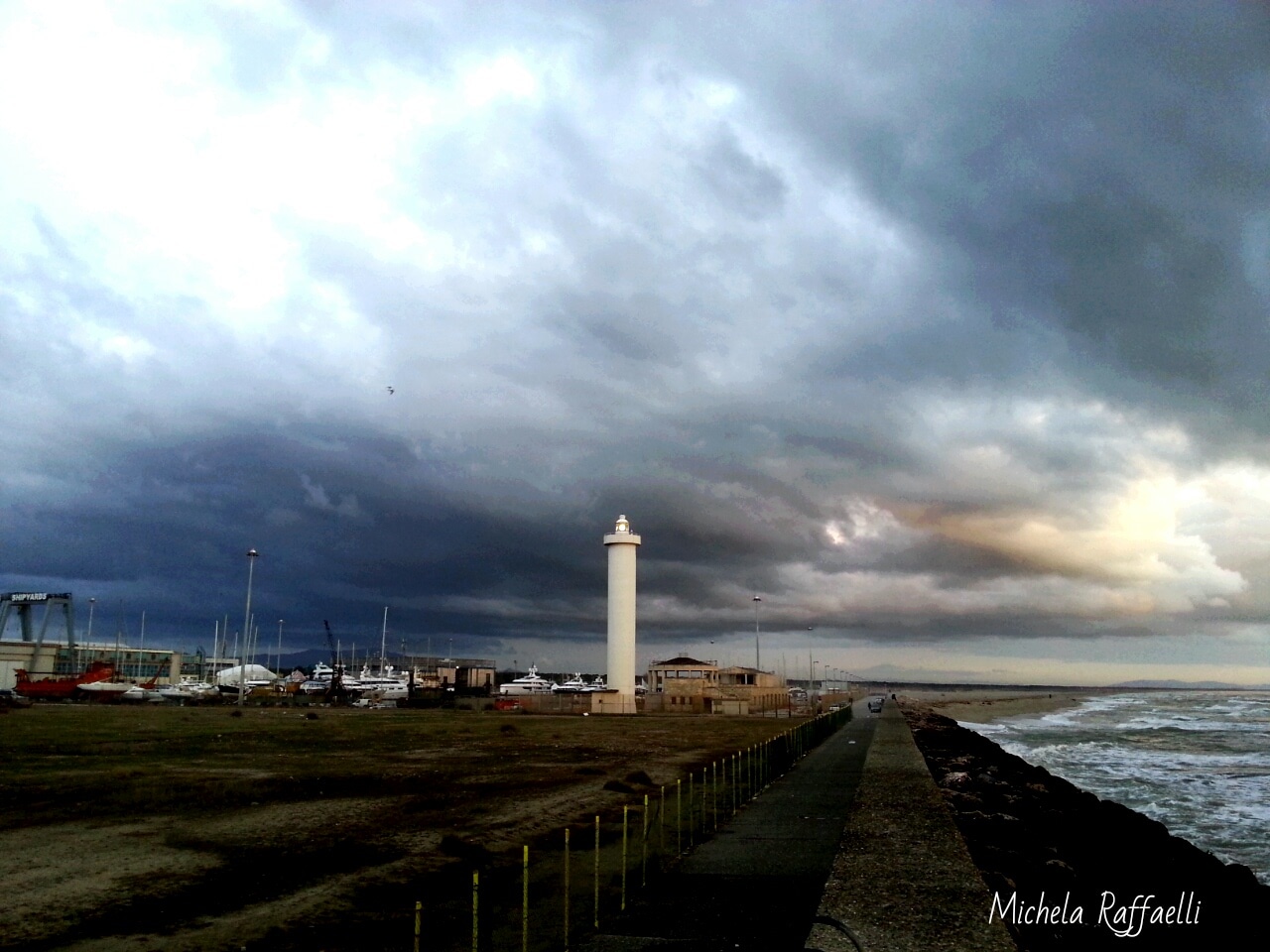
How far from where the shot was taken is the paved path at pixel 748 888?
12.0m

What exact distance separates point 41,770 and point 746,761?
2473cm

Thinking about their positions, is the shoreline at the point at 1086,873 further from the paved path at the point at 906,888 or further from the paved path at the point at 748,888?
the paved path at the point at 748,888

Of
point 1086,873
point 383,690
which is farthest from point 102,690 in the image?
point 1086,873

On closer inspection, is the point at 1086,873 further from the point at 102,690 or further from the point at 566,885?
the point at 102,690

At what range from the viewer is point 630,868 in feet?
55.0

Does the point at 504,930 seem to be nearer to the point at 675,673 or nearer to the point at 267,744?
the point at 267,744

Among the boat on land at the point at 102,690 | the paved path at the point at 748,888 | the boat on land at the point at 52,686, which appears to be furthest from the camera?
the boat on land at the point at 52,686

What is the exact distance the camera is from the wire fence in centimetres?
1220

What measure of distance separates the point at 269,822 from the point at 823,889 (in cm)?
1415

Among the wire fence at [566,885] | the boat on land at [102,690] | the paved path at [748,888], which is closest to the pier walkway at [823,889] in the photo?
the paved path at [748,888]

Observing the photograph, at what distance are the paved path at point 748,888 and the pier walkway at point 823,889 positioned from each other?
19mm

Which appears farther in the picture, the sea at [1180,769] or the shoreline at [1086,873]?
the sea at [1180,769]

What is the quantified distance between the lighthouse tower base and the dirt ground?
96.6 feet
